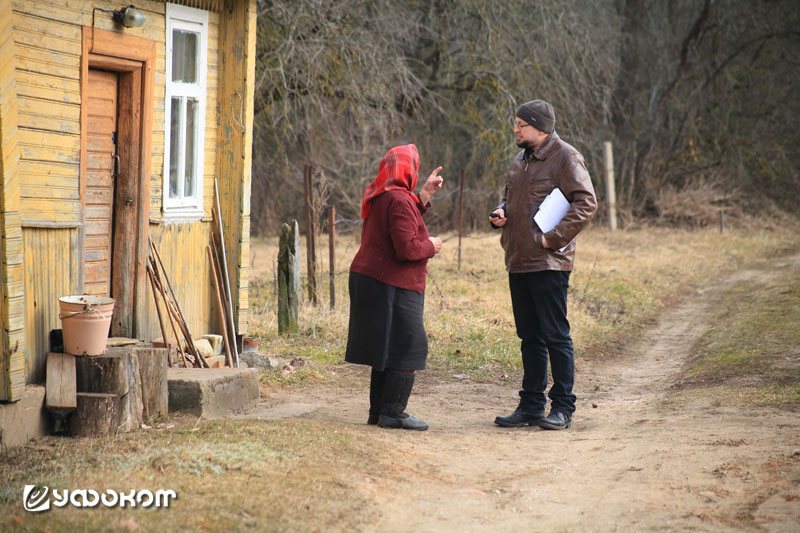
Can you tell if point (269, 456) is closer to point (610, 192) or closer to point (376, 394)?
point (376, 394)

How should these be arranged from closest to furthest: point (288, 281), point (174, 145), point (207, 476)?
point (207, 476)
point (174, 145)
point (288, 281)

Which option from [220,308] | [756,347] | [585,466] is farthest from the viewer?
[756,347]

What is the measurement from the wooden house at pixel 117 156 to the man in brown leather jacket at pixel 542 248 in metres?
2.89

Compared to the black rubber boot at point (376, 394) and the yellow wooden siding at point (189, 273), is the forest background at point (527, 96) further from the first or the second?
the black rubber boot at point (376, 394)

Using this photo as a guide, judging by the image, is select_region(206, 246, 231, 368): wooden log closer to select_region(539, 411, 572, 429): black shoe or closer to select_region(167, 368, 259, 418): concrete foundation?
select_region(167, 368, 259, 418): concrete foundation

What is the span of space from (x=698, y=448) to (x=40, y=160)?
4.70 meters

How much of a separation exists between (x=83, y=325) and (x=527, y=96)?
11664mm

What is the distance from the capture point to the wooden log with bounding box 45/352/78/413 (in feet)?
17.4

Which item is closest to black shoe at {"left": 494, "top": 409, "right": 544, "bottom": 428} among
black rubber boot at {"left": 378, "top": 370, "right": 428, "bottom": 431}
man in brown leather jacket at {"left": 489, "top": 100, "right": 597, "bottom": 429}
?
man in brown leather jacket at {"left": 489, "top": 100, "right": 597, "bottom": 429}

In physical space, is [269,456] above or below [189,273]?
below

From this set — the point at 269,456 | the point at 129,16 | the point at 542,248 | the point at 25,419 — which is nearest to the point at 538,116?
the point at 542,248

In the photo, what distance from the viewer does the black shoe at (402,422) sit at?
570 cm

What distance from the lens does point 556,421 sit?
5.86 m

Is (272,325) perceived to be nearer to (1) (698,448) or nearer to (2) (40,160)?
(2) (40,160)
